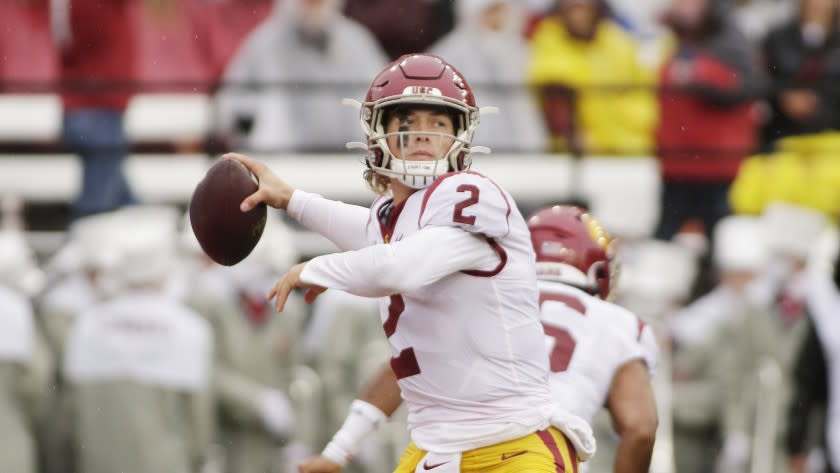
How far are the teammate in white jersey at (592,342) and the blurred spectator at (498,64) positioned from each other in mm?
5019

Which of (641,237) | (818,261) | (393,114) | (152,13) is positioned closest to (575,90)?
(641,237)

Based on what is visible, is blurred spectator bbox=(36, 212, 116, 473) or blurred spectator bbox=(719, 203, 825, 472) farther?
blurred spectator bbox=(719, 203, 825, 472)

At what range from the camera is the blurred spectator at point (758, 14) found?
11.9 metres

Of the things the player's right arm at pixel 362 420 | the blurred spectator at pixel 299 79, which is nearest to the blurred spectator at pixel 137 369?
the blurred spectator at pixel 299 79

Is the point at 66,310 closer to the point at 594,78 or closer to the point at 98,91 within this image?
the point at 98,91

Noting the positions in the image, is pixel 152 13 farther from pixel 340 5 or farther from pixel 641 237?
pixel 641 237

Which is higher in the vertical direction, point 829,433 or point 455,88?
point 455,88

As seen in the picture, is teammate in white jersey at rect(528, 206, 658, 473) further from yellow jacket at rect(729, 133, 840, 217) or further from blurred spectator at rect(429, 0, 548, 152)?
yellow jacket at rect(729, 133, 840, 217)

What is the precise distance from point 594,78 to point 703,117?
2.42ft

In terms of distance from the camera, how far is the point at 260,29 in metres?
11.1

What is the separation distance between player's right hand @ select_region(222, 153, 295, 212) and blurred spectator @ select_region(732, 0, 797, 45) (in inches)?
276

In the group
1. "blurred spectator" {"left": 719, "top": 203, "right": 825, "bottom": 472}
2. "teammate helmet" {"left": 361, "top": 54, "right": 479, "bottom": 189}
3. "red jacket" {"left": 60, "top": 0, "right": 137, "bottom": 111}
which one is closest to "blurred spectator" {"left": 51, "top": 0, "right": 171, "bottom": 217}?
"red jacket" {"left": 60, "top": 0, "right": 137, "bottom": 111}

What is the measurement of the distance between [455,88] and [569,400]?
3.82 feet

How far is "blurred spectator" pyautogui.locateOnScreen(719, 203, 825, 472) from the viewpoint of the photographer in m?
10.3
